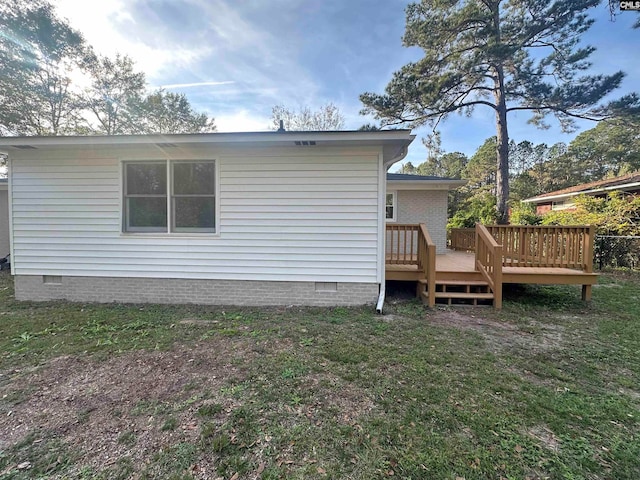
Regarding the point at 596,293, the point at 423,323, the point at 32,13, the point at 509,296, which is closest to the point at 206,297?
the point at 423,323

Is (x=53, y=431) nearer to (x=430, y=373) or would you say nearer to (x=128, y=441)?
(x=128, y=441)

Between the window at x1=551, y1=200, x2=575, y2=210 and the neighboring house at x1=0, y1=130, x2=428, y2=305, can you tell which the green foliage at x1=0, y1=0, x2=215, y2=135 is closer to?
the neighboring house at x1=0, y1=130, x2=428, y2=305

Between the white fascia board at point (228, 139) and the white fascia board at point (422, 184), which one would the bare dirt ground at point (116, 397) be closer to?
the white fascia board at point (228, 139)

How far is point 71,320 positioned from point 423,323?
214 inches

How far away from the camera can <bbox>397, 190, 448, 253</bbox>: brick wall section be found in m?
9.67

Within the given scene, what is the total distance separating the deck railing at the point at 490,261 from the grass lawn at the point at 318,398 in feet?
2.82

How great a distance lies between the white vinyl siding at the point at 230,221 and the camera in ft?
17.0

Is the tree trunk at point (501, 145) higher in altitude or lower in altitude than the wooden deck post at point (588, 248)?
higher

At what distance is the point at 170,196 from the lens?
5426 mm

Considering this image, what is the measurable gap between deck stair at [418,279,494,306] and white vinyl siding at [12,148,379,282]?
1278 mm

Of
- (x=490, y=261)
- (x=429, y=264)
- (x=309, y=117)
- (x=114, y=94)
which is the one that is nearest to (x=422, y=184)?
(x=490, y=261)

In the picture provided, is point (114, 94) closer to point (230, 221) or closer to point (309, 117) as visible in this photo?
point (309, 117)

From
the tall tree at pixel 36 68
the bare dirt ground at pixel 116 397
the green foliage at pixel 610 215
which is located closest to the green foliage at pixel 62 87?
the tall tree at pixel 36 68

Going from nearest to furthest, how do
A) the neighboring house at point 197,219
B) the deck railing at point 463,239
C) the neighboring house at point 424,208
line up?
the neighboring house at point 197,219, the neighboring house at point 424,208, the deck railing at point 463,239
